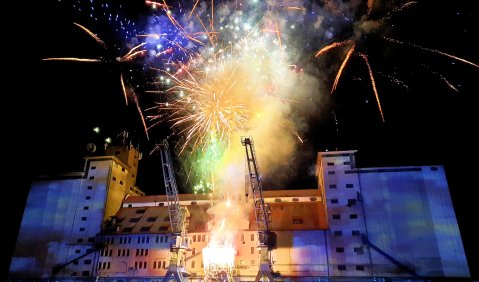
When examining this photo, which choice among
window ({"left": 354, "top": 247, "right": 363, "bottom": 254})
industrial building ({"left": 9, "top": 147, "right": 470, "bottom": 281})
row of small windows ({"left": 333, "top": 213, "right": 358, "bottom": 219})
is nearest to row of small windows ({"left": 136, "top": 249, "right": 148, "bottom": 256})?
industrial building ({"left": 9, "top": 147, "right": 470, "bottom": 281})

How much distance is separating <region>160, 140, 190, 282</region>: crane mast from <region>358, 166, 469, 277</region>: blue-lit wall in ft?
89.4

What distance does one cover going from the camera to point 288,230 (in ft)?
177

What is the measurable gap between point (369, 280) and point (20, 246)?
185 feet

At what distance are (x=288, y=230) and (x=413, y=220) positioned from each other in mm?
18499

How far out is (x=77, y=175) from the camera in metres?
64.0

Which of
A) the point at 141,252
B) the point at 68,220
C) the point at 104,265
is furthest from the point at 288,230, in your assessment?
the point at 68,220

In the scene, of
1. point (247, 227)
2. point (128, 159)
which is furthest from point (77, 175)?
point (247, 227)

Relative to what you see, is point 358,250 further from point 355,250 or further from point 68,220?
point 68,220

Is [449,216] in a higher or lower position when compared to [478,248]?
higher

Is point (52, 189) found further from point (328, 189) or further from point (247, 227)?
point (328, 189)

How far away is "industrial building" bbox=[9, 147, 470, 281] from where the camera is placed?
51.1 m

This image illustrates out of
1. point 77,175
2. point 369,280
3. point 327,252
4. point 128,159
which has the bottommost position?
point 369,280

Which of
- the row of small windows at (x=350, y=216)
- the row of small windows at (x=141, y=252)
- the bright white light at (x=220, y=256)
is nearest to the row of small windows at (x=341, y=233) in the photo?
the row of small windows at (x=350, y=216)

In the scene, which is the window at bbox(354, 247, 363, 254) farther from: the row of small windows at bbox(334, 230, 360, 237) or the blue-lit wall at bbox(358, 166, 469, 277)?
the row of small windows at bbox(334, 230, 360, 237)
